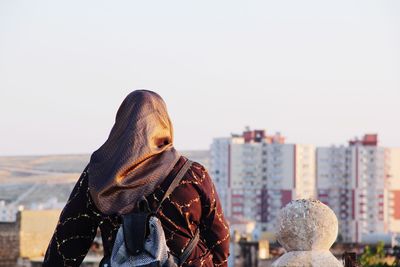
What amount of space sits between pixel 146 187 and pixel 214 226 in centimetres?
30

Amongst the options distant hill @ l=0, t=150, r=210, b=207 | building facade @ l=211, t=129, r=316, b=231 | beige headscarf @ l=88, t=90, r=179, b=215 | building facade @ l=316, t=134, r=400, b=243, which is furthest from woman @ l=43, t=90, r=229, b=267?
distant hill @ l=0, t=150, r=210, b=207

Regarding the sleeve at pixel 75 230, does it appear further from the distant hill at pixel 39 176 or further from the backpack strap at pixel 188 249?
the distant hill at pixel 39 176

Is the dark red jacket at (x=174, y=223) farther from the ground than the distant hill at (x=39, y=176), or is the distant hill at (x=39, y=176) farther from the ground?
the dark red jacket at (x=174, y=223)

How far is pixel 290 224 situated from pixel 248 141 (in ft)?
441

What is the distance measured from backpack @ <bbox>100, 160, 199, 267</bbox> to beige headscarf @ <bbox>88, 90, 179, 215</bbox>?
94 millimetres

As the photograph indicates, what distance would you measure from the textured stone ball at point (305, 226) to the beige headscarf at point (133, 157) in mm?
471

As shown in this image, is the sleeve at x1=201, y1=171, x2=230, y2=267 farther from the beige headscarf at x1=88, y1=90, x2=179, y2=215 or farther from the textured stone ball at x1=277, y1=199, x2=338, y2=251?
the textured stone ball at x1=277, y1=199, x2=338, y2=251

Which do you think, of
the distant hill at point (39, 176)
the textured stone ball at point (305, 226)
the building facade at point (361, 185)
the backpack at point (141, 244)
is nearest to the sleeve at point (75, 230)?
the backpack at point (141, 244)

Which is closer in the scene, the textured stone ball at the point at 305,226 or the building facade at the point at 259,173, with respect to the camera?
the textured stone ball at the point at 305,226

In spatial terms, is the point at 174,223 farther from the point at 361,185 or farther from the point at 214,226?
the point at 361,185

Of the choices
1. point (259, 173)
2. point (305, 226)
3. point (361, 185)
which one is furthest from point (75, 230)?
point (259, 173)

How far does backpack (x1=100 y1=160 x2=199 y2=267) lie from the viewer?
16.0ft

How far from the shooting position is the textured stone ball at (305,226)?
4.88 meters

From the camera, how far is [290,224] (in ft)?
16.0
